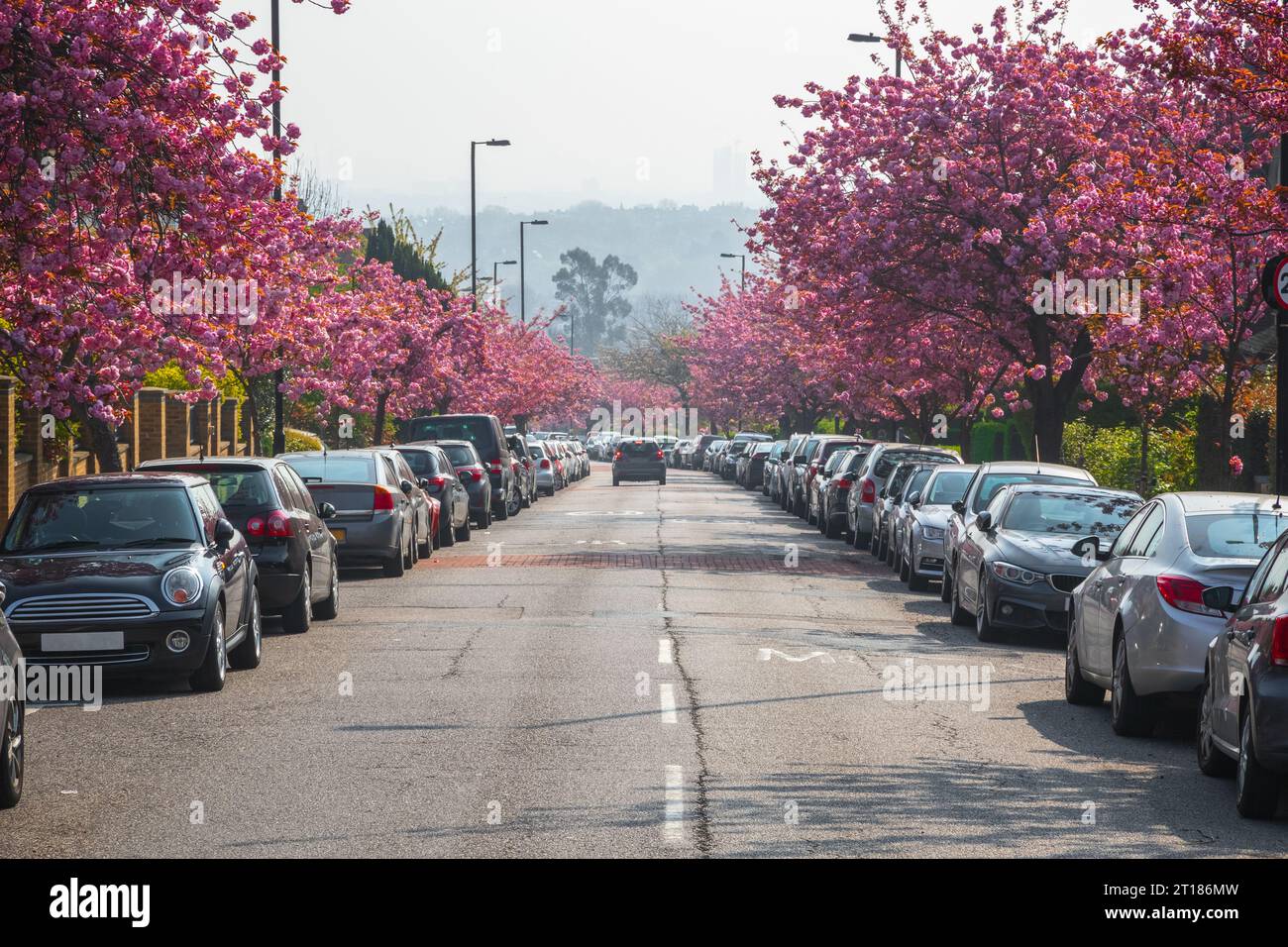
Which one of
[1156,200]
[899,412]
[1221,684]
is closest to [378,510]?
[1156,200]

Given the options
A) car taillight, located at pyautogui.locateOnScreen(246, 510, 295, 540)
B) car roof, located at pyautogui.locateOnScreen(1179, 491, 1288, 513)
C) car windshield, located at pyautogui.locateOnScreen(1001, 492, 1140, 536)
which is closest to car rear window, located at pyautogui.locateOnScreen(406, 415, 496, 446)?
car windshield, located at pyautogui.locateOnScreen(1001, 492, 1140, 536)

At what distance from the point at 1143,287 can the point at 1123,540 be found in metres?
14.6

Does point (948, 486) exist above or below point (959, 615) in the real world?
above

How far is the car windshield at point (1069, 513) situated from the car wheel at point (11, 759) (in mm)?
11083

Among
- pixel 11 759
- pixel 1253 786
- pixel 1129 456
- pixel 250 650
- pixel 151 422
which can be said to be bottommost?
pixel 250 650

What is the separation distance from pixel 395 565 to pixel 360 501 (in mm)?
1093

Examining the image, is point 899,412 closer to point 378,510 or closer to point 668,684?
point 378,510

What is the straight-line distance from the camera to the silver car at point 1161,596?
1148 cm

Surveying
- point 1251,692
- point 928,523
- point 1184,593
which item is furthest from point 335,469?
point 1251,692

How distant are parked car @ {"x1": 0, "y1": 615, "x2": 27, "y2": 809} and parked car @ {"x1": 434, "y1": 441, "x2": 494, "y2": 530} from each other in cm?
2475

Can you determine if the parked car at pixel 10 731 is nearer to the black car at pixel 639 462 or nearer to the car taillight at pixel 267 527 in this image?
the car taillight at pixel 267 527

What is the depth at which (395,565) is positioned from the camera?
24484mm

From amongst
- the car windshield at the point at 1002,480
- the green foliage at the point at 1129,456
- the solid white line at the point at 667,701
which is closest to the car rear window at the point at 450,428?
the green foliage at the point at 1129,456

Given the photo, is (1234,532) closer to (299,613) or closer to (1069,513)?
(1069,513)
